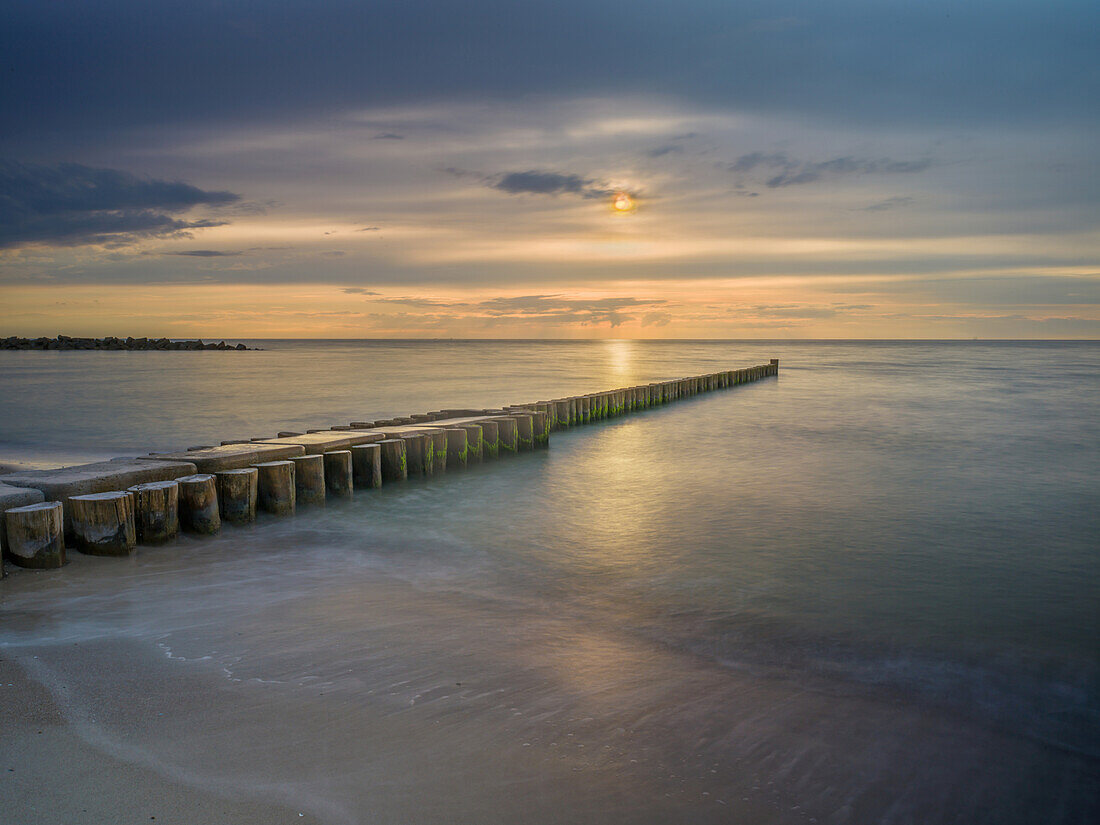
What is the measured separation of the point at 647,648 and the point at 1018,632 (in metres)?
2.59

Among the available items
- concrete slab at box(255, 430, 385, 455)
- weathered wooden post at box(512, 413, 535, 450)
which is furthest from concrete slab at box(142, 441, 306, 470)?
weathered wooden post at box(512, 413, 535, 450)

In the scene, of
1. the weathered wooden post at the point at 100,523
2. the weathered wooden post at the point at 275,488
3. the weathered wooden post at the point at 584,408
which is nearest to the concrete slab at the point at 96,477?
the weathered wooden post at the point at 100,523

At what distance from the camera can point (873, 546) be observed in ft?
22.9

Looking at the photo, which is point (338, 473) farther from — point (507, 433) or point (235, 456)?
point (507, 433)

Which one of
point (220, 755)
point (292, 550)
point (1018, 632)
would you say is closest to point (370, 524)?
point (292, 550)

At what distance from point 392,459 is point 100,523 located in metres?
3.98

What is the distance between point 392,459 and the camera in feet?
30.6

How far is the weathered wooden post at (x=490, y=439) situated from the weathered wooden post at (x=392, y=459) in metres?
2.27

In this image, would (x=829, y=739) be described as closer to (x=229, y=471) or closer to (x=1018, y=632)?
(x=1018, y=632)

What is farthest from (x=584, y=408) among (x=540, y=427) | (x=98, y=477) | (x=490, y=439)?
(x=98, y=477)

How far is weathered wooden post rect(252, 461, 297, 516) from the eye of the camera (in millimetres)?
7391

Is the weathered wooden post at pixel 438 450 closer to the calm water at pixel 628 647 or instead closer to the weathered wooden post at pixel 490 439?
the calm water at pixel 628 647

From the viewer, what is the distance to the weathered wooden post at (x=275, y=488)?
24.2ft

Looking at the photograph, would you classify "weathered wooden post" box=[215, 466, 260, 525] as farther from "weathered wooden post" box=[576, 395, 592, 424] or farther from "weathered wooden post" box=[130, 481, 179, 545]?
"weathered wooden post" box=[576, 395, 592, 424]
